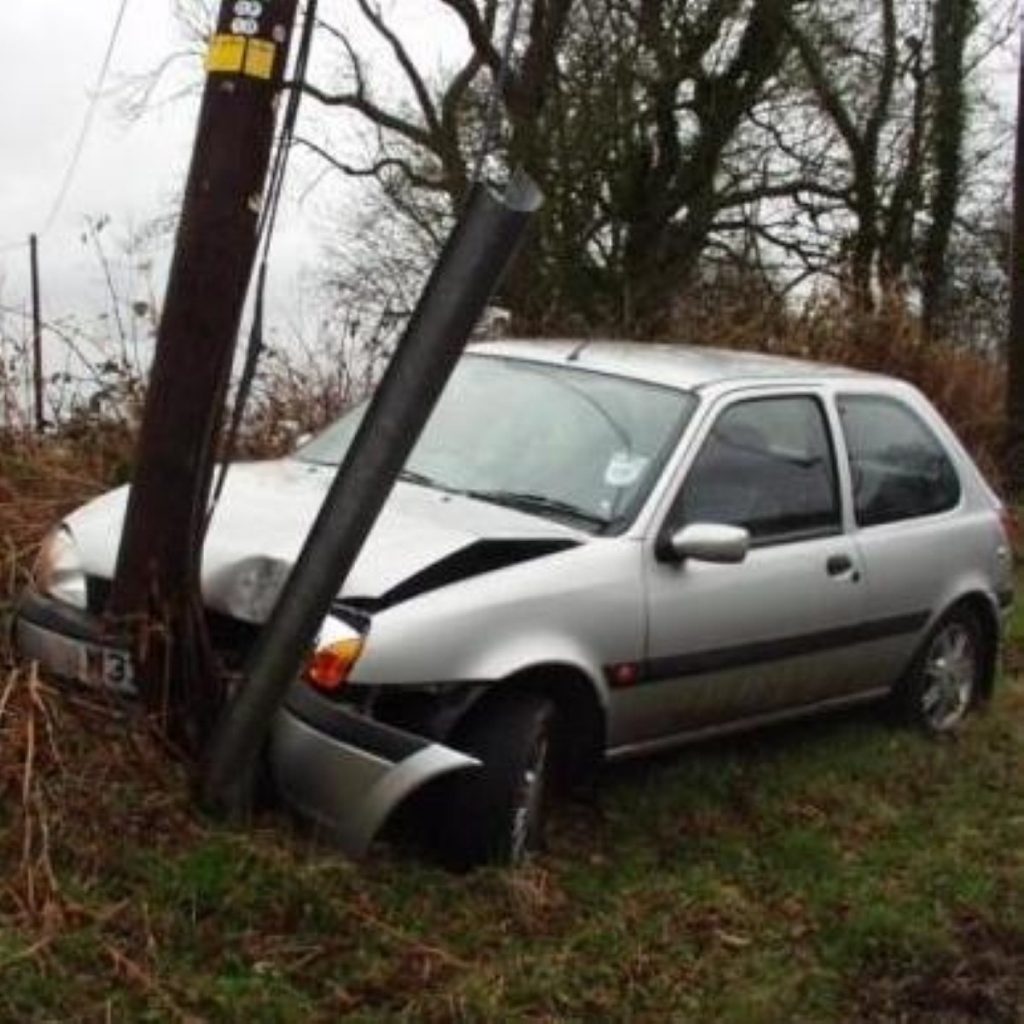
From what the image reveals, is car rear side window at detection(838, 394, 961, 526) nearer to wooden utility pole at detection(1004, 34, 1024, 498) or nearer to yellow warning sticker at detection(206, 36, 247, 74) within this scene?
yellow warning sticker at detection(206, 36, 247, 74)

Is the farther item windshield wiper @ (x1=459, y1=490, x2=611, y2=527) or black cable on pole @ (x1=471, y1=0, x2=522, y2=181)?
windshield wiper @ (x1=459, y1=490, x2=611, y2=527)

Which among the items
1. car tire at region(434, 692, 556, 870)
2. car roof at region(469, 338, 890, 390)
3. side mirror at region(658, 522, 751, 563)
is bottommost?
car tire at region(434, 692, 556, 870)

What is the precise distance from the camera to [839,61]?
90.6 feet

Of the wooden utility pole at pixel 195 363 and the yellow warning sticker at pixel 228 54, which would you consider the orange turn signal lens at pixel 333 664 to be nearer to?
the wooden utility pole at pixel 195 363

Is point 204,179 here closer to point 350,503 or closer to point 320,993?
point 350,503

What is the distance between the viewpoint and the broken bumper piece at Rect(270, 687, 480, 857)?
5.18 m

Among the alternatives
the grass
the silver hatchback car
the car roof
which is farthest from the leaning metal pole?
the car roof

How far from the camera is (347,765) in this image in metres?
5.26

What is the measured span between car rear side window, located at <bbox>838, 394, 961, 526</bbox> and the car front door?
200 mm

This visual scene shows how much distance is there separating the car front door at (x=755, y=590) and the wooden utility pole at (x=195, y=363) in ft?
4.70

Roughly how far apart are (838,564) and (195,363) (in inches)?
108

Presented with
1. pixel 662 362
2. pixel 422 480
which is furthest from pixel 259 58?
pixel 662 362

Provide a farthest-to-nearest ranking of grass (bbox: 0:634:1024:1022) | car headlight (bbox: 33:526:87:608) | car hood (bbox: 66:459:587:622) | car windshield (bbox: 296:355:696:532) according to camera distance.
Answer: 1. car windshield (bbox: 296:355:696:532)
2. car headlight (bbox: 33:526:87:608)
3. car hood (bbox: 66:459:587:622)
4. grass (bbox: 0:634:1024:1022)

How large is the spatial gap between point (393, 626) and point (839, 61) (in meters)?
23.7
